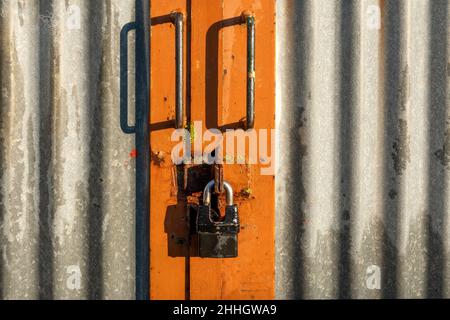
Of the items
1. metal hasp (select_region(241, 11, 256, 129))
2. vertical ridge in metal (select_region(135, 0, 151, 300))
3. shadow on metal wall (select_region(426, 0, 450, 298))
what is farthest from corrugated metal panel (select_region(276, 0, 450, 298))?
vertical ridge in metal (select_region(135, 0, 151, 300))

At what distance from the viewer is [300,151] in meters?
1.85

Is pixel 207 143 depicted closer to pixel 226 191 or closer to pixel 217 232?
pixel 226 191

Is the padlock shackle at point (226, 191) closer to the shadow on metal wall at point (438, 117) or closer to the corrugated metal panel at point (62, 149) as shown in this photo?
the corrugated metal panel at point (62, 149)

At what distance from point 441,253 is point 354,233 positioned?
34 cm

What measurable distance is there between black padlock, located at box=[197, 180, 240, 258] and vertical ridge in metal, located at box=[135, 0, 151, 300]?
0.24 m

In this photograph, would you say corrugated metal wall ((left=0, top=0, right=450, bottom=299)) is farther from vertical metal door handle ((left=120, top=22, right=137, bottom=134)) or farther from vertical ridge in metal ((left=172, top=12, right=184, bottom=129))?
vertical ridge in metal ((left=172, top=12, right=184, bottom=129))

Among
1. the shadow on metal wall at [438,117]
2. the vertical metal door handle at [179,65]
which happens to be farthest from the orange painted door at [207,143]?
the shadow on metal wall at [438,117]

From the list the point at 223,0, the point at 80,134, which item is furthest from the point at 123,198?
the point at 223,0

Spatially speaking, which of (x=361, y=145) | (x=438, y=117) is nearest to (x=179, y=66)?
(x=361, y=145)

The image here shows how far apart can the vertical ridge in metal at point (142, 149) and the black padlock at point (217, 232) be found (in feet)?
0.80

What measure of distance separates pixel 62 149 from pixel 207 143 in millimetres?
509

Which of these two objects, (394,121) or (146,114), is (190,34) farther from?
(394,121)

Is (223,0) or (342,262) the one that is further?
(342,262)

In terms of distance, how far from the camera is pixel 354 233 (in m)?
1.88
